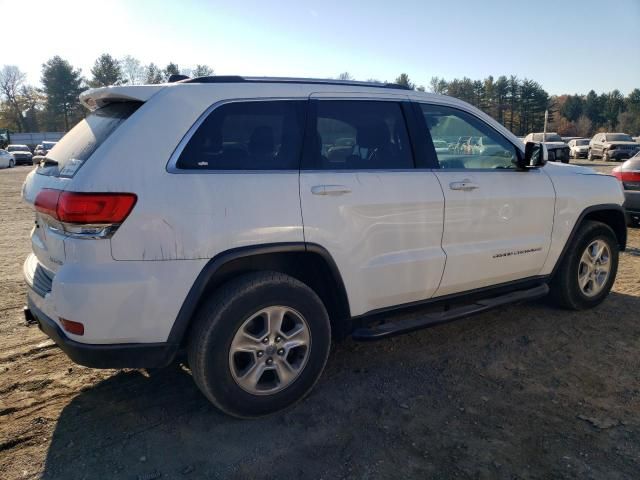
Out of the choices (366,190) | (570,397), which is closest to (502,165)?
(366,190)

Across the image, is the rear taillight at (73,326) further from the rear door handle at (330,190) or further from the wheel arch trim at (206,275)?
the rear door handle at (330,190)

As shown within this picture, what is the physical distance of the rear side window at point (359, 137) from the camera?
3.21 metres

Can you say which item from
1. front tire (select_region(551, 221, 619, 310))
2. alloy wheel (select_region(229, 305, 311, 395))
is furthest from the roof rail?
front tire (select_region(551, 221, 619, 310))

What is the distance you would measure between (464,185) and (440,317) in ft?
3.19

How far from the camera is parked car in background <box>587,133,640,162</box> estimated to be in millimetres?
32125

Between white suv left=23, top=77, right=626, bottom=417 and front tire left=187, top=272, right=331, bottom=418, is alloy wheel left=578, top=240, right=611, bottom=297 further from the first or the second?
front tire left=187, top=272, right=331, bottom=418

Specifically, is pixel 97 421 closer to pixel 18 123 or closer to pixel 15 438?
pixel 15 438

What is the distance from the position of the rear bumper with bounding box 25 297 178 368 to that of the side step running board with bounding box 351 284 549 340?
1.23 meters

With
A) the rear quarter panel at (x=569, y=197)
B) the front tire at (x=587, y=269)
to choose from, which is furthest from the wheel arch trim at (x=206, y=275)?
the front tire at (x=587, y=269)

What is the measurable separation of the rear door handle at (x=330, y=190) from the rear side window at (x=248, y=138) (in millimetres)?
181

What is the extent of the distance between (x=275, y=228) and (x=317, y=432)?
120 cm

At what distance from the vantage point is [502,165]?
405 centimetres

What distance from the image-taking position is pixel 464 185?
3.64 metres

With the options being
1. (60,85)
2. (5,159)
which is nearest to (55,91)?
(60,85)
